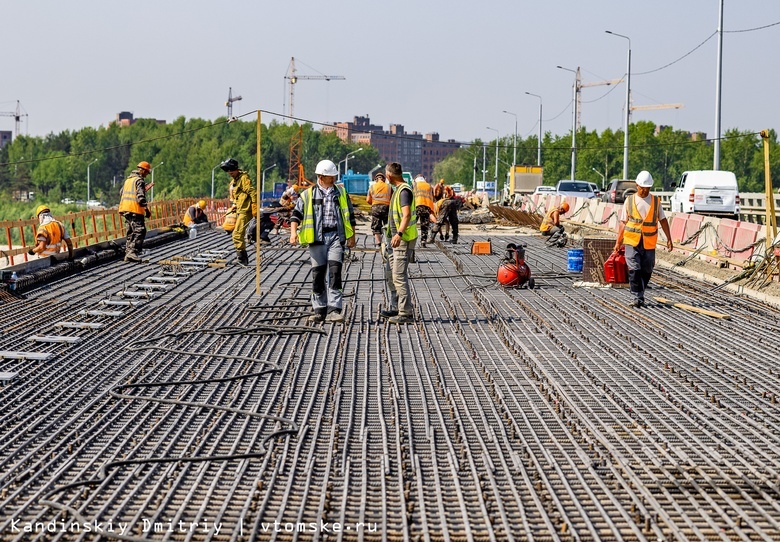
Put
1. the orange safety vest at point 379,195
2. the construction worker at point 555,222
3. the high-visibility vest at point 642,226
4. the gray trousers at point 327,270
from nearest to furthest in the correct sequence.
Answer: the gray trousers at point 327,270
the high-visibility vest at point 642,226
the orange safety vest at point 379,195
the construction worker at point 555,222

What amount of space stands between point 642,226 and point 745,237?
20.2 ft

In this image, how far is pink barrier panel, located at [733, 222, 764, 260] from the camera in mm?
17547

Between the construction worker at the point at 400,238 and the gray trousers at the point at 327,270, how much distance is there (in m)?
0.58

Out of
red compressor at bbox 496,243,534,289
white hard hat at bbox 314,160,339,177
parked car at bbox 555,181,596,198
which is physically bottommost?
red compressor at bbox 496,243,534,289

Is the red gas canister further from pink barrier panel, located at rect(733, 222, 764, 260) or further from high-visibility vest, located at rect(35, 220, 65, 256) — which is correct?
high-visibility vest, located at rect(35, 220, 65, 256)

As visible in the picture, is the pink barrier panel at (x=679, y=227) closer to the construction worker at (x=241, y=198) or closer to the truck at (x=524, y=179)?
the construction worker at (x=241, y=198)

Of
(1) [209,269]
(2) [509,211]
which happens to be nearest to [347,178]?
(2) [509,211]

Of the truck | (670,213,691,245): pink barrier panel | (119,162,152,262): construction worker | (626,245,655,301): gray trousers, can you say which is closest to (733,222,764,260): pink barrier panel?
(670,213,691,245): pink barrier panel

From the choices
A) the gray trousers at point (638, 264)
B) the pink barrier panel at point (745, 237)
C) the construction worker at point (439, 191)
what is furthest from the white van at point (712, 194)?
the gray trousers at point (638, 264)

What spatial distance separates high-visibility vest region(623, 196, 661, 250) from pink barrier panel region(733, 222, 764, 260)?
5.06 meters

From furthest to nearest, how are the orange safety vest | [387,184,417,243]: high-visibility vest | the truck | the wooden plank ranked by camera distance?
the truck, the orange safety vest, the wooden plank, [387,184,417,243]: high-visibility vest

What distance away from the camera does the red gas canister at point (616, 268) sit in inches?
603

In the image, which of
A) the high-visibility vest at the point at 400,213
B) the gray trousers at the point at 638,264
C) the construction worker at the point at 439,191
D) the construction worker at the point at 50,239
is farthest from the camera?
the construction worker at the point at 439,191

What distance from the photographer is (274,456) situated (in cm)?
632
